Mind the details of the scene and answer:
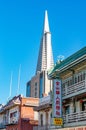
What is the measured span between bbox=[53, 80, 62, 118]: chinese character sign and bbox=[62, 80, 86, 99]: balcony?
0.99m

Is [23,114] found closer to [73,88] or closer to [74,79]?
[74,79]

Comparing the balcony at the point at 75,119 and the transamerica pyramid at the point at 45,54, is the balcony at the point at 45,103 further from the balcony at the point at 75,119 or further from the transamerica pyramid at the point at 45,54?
the transamerica pyramid at the point at 45,54

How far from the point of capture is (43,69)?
167 meters

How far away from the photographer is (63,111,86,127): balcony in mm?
29880

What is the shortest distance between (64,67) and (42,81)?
12368 centimetres

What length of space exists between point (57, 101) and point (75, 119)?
2964 millimetres

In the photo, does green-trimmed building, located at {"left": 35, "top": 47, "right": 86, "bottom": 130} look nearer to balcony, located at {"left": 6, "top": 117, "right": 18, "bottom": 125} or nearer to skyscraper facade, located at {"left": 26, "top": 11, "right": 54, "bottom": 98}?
balcony, located at {"left": 6, "top": 117, "right": 18, "bottom": 125}

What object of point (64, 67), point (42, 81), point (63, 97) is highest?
point (42, 81)

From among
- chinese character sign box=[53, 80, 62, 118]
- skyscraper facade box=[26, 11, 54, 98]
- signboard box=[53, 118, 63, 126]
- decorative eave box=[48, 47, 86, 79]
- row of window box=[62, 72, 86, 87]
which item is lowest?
signboard box=[53, 118, 63, 126]

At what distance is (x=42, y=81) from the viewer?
158 m

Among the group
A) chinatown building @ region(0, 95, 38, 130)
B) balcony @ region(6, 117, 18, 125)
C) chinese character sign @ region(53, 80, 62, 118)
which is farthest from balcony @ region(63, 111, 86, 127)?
balcony @ region(6, 117, 18, 125)

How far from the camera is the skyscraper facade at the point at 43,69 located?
15450cm

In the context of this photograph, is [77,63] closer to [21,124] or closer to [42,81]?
[21,124]

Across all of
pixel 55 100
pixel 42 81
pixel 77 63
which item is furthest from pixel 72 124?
pixel 42 81
